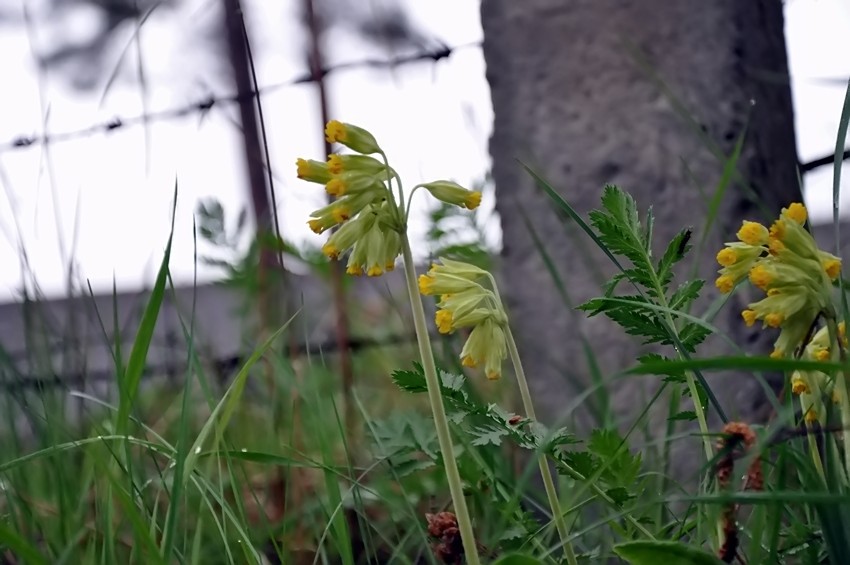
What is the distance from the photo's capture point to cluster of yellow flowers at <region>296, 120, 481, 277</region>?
84cm

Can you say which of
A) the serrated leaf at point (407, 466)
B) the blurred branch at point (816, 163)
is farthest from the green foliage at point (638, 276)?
the blurred branch at point (816, 163)

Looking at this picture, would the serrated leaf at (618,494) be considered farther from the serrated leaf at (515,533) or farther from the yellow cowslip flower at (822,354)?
the yellow cowslip flower at (822,354)

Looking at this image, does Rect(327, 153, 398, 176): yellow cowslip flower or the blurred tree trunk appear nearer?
A: Rect(327, 153, 398, 176): yellow cowslip flower

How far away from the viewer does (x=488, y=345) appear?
3.02 ft

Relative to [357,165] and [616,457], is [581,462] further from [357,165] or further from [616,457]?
[357,165]

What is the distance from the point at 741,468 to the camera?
63 centimetres

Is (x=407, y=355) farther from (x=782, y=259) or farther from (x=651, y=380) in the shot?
(x=782, y=259)

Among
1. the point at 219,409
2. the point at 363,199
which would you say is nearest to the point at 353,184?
the point at 363,199

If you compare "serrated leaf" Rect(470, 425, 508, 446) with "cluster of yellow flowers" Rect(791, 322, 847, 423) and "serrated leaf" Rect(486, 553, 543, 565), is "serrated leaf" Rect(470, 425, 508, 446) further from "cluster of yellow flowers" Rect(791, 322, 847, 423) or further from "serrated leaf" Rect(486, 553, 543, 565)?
"cluster of yellow flowers" Rect(791, 322, 847, 423)

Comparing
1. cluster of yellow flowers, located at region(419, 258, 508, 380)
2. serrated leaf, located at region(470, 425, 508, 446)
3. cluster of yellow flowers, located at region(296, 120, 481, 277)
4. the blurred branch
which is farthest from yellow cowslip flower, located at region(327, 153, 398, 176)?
the blurred branch

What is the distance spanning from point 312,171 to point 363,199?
0.08m

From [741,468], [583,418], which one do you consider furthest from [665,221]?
[741,468]

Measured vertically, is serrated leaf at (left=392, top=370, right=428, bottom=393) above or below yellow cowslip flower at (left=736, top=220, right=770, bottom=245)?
below

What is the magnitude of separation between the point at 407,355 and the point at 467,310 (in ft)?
4.82
